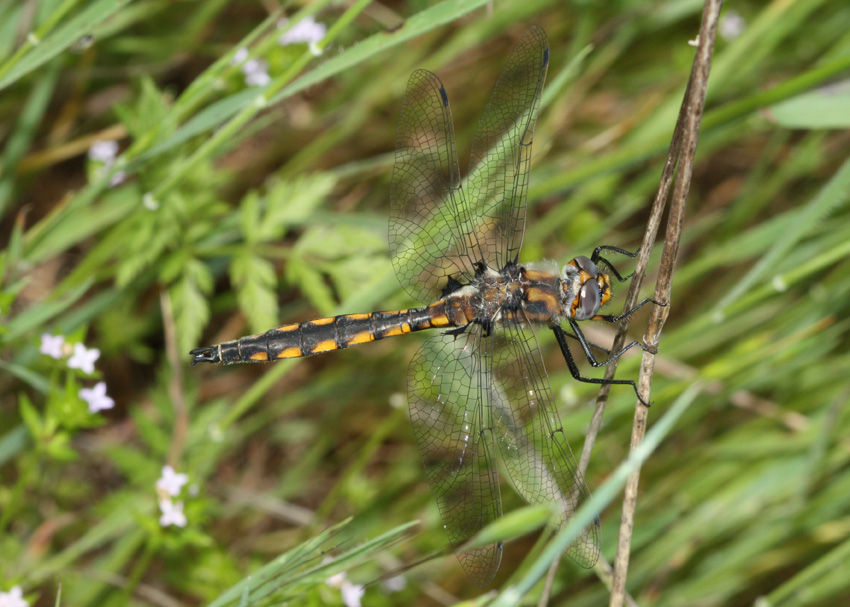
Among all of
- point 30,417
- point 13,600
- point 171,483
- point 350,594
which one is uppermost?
point 30,417

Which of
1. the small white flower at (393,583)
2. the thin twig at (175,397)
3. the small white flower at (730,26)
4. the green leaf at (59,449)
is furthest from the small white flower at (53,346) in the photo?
the small white flower at (730,26)

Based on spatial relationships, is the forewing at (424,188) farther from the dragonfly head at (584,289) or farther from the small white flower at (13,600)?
the small white flower at (13,600)

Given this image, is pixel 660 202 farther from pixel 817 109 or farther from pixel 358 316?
pixel 358 316

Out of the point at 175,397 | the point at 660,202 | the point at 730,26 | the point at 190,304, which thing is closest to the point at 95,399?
the point at 190,304

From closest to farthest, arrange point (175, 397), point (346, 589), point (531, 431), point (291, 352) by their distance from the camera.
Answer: point (531, 431) → point (346, 589) → point (291, 352) → point (175, 397)

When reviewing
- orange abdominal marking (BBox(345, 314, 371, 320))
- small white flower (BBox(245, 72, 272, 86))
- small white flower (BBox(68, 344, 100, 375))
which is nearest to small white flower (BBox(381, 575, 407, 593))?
orange abdominal marking (BBox(345, 314, 371, 320))

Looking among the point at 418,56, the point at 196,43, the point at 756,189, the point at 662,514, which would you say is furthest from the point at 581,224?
the point at 196,43

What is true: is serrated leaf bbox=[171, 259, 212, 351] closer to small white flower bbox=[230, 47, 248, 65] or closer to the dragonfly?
the dragonfly
